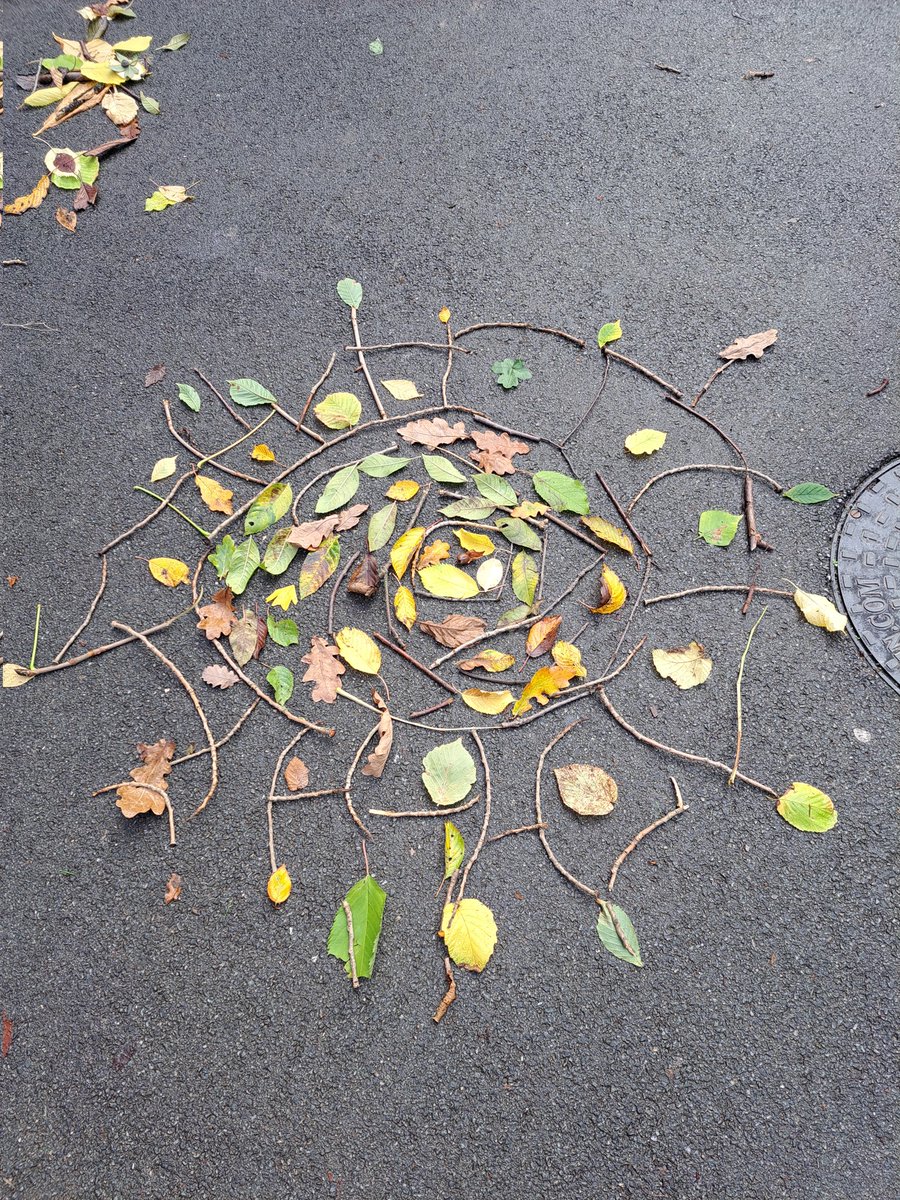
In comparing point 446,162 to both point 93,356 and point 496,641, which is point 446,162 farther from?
point 496,641

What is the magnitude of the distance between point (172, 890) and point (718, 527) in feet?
5.37

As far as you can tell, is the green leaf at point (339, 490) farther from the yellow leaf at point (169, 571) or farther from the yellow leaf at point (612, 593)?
the yellow leaf at point (612, 593)

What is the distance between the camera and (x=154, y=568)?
2.23m

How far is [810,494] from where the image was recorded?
2.29m

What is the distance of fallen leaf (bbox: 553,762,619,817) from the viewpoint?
1877 mm

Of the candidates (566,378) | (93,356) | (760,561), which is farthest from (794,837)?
(93,356)

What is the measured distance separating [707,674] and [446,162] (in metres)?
2.19

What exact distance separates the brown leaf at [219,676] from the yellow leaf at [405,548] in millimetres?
494

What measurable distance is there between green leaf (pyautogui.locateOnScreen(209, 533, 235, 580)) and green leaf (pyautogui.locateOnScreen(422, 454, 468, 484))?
23.0 inches

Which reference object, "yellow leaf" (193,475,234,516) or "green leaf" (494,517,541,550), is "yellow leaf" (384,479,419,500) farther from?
"yellow leaf" (193,475,234,516)

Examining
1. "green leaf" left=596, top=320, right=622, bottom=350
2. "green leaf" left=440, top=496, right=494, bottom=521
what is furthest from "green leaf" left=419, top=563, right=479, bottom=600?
"green leaf" left=596, top=320, right=622, bottom=350

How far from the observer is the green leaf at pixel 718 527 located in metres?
2.23

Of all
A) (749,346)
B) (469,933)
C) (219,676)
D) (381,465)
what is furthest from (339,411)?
(469,933)

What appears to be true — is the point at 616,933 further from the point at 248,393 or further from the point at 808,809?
the point at 248,393
